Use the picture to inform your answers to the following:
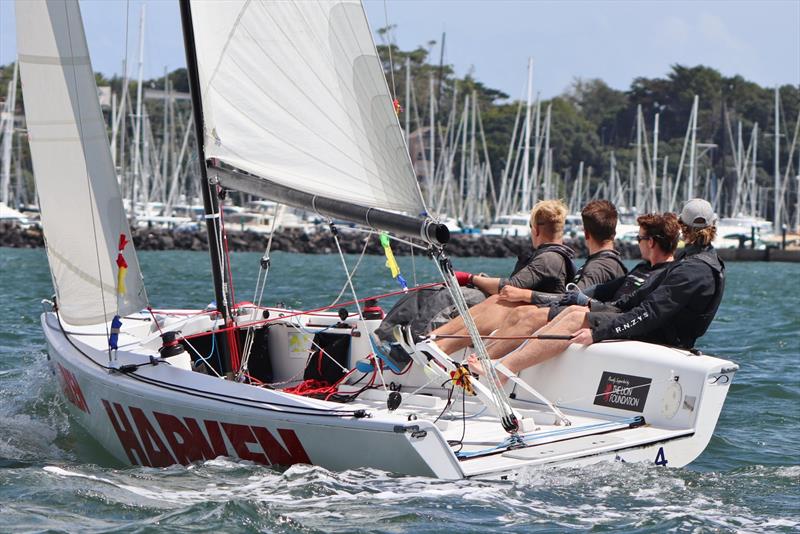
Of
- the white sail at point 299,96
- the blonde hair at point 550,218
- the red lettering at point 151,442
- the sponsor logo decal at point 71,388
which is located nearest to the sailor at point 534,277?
the blonde hair at point 550,218

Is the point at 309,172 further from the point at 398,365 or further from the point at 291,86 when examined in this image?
the point at 398,365

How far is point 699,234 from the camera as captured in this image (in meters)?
6.78

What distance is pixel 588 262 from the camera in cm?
758

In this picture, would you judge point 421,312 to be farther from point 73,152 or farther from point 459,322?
point 73,152

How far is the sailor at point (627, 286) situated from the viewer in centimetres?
696

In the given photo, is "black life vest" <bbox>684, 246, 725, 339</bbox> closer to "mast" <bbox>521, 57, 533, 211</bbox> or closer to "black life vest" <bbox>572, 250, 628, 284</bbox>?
"black life vest" <bbox>572, 250, 628, 284</bbox>

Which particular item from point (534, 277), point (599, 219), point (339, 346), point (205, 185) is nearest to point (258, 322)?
point (205, 185)

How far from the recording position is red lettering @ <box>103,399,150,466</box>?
6836 mm

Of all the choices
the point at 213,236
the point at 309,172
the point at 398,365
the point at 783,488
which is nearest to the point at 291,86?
the point at 309,172

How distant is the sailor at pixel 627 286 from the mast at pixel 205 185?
1.59 metres

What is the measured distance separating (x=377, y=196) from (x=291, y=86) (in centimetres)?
82

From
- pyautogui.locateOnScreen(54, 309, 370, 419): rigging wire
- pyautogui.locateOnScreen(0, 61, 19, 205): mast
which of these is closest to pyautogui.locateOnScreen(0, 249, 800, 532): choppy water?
pyautogui.locateOnScreen(54, 309, 370, 419): rigging wire

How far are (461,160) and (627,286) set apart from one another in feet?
204

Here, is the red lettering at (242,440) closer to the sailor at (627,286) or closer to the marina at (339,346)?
the marina at (339,346)
